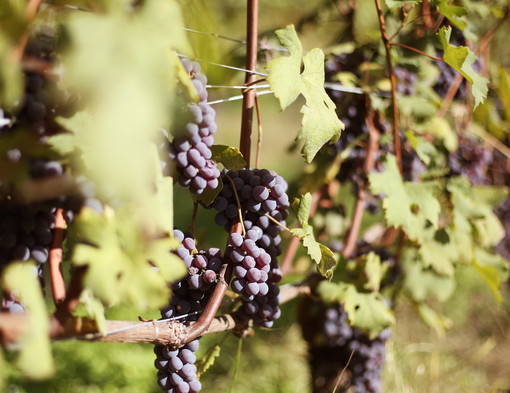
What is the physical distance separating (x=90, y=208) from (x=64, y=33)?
20cm

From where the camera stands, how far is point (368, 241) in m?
1.61

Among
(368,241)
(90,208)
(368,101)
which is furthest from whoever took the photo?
(368,241)

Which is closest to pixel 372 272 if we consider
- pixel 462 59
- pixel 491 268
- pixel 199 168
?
pixel 491 268

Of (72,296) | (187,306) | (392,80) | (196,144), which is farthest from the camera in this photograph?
(392,80)

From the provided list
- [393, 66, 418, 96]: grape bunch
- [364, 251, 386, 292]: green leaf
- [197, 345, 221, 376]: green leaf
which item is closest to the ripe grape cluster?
[197, 345, 221, 376]: green leaf

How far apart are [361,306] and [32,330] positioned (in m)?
0.81

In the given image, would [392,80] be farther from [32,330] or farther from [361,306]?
[32,330]

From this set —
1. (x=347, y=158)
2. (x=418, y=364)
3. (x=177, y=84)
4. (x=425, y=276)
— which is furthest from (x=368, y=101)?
(x=418, y=364)

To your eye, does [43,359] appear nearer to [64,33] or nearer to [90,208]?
[90,208]

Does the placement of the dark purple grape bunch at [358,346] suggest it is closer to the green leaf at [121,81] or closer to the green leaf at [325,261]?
the green leaf at [325,261]

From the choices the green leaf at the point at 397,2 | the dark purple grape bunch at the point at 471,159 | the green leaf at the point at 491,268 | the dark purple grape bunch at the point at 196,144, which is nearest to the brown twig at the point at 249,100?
the dark purple grape bunch at the point at 196,144

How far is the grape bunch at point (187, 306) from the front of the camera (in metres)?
0.84

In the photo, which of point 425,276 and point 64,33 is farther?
point 425,276

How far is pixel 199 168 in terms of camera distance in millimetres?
777
